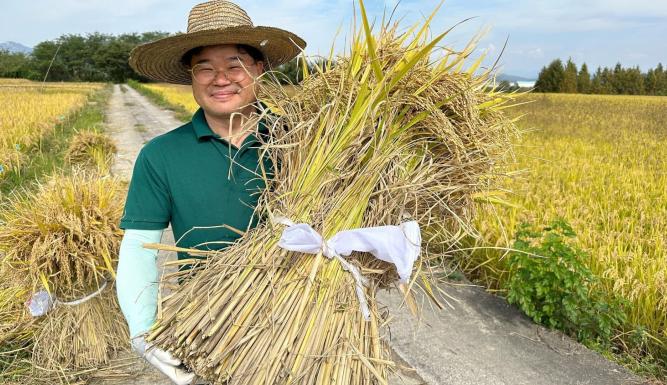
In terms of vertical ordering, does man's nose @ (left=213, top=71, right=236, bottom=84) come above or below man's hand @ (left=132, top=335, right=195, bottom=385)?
above

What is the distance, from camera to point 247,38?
4.61ft

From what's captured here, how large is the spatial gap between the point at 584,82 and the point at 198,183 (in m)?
49.7

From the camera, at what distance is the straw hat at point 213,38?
1.37 m

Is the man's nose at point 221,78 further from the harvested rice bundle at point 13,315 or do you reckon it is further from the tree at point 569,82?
the tree at point 569,82

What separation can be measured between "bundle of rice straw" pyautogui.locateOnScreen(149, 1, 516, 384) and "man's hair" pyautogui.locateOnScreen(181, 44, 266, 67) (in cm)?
34

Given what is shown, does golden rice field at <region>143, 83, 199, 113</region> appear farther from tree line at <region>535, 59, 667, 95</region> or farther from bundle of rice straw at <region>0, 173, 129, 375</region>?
tree line at <region>535, 59, 667, 95</region>

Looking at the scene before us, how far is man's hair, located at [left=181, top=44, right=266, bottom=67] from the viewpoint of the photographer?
148 cm

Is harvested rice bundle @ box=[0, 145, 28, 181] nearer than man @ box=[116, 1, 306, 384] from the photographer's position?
No

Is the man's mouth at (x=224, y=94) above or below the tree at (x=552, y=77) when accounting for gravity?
below

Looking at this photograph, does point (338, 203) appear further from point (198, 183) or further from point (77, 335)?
point (77, 335)

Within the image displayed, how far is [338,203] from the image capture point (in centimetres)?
107

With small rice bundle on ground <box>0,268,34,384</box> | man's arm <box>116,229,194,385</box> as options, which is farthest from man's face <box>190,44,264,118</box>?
small rice bundle on ground <box>0,268,34,384</box>

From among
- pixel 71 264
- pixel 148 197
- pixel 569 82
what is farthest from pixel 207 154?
pixel 569 82

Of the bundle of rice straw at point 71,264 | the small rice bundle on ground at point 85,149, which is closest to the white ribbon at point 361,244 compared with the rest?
the bundle of rice straw at point 71,264
